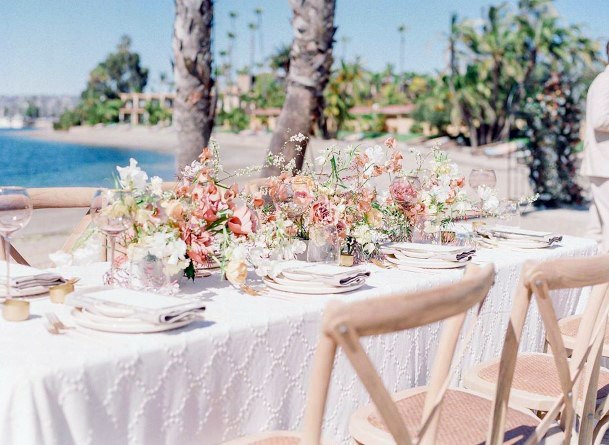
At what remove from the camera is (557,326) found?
187 cm

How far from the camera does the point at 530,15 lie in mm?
40000

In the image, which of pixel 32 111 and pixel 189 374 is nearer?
pixel 189 374

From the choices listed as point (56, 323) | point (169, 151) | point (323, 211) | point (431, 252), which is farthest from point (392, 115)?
point (56, 323)

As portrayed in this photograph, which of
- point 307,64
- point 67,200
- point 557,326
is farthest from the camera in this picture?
point 307,64

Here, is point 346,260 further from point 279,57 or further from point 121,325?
point 279,57

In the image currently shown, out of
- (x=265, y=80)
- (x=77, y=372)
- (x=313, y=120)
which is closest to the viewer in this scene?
(x=77, y=372)

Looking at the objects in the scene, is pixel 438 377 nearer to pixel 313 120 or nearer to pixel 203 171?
pixel 203 171

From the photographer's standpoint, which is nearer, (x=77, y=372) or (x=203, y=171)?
(x=77, y=372)

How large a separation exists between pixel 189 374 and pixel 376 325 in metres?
0.63

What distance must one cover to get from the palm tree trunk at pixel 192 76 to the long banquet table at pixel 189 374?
399cm

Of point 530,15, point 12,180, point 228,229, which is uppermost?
point 530,15

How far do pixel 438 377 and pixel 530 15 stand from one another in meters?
41.6

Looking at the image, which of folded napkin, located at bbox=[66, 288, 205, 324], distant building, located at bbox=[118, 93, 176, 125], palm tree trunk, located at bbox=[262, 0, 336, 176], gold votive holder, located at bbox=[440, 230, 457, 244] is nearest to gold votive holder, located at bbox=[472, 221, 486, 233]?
gold votive holder, located at bbox=[440, 230, 457, 244]

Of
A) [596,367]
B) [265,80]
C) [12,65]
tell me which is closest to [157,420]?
[596,367]
